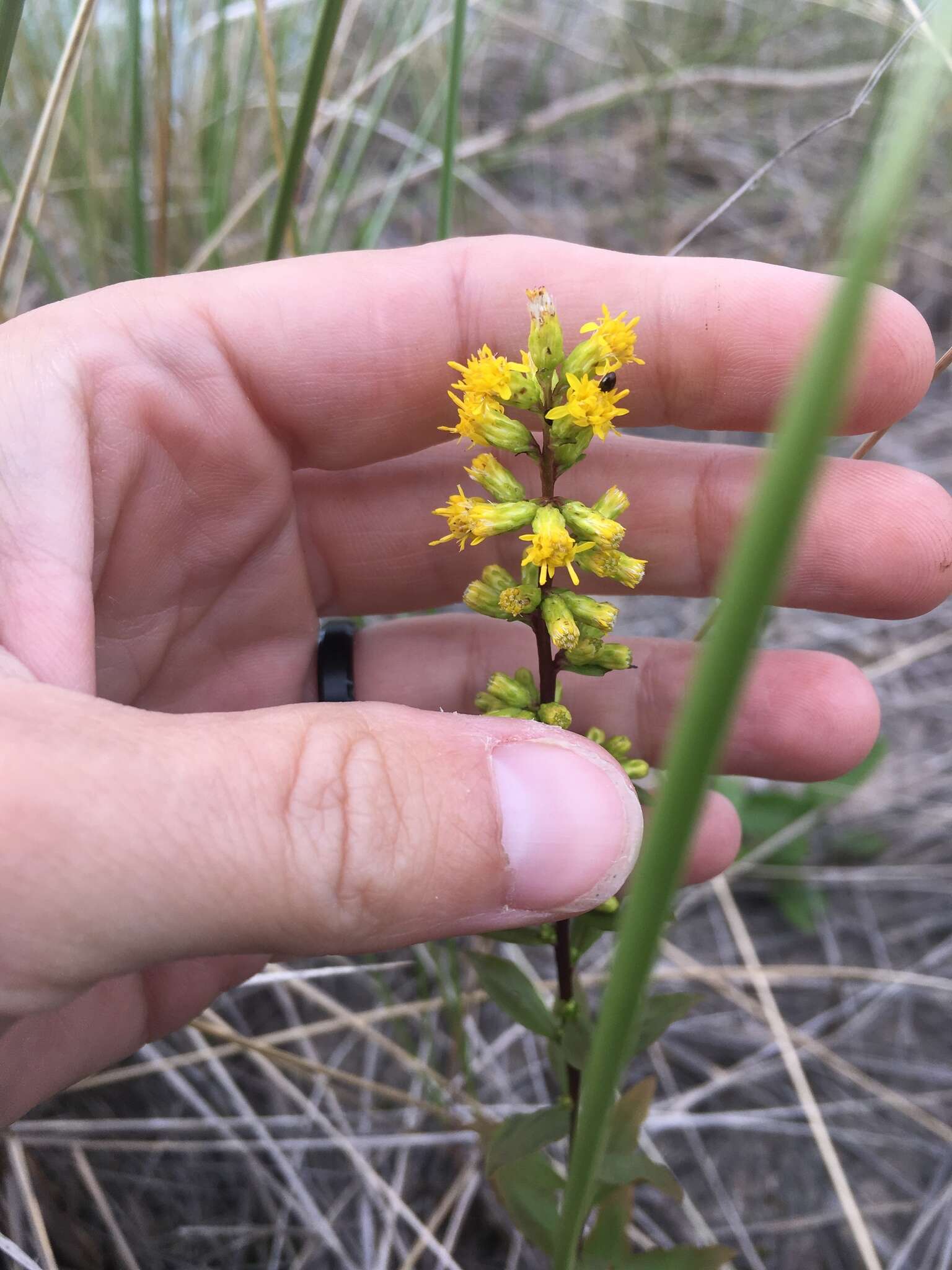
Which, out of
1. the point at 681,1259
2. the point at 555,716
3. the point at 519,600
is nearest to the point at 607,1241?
the point at 681,1259

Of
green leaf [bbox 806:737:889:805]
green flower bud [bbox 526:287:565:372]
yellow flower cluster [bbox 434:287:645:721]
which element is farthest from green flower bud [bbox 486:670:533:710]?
green leaf [bbox 806:737:889:805]

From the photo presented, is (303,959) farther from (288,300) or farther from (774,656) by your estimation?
(288,300)

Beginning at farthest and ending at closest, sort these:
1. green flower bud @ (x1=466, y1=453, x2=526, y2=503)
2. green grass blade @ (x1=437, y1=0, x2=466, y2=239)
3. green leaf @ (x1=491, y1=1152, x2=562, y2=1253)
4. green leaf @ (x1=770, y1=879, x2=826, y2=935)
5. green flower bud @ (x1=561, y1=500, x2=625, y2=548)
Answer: green leaf @ (x1=770, y1=879, x2=826, y2=935), green grass blade @ (x1=437, y1=0, x2=466, y2=239), green leaf @ (x1=491, y1=1152, x2=562, y2=1253), green flower bud @ (x1=466, y1=453, x2=526, y2=503), green flower bud @ (x1=561, y1=500, x2=625, y2=548)

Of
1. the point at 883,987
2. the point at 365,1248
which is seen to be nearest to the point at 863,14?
the point at 883,987

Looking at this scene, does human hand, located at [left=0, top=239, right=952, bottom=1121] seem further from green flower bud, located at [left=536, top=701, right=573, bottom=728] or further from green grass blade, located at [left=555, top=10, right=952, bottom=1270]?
green grass blade, located at [left=555, top=10, right=952, bottom=1270]

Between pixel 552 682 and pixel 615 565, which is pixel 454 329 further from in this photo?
pixel 552 682

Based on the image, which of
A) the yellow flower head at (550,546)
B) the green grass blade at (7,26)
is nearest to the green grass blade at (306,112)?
the green grass blade at (7,26)

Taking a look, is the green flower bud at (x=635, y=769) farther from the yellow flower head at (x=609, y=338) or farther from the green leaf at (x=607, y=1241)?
the green leaf at (x=607, y=1241)
